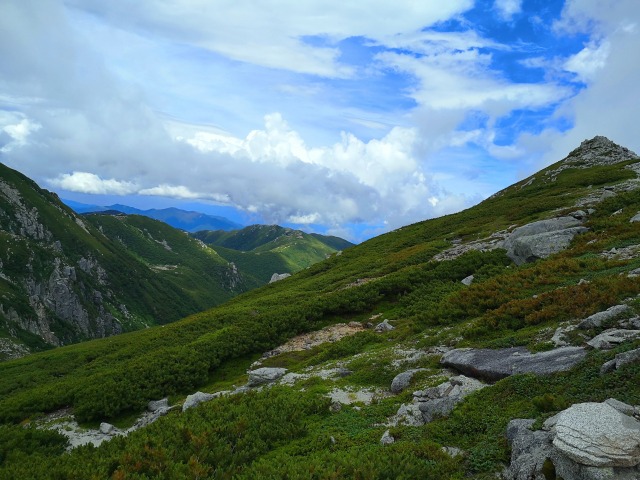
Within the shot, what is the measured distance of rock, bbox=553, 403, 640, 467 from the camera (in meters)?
6.98

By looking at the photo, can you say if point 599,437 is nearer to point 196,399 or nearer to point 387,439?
point 387,439

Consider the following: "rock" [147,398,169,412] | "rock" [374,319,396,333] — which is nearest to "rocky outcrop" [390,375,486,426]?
"rock" [374,319,396,333]

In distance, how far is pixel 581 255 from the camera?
2498 cm

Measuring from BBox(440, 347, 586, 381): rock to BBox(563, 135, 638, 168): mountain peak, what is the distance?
80.4m

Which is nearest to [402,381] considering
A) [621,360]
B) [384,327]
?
[621,360]

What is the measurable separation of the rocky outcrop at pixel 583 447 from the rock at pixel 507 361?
331cm

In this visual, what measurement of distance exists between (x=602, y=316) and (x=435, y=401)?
22.9 ft

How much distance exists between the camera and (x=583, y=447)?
7.21m

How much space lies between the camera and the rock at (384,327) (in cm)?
2552

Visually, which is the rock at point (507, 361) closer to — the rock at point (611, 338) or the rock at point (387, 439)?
the rock at point (611, 338)

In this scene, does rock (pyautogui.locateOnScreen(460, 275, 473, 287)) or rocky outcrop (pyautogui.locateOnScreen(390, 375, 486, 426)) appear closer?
rocky outcrop (pyautogui.locateOnScreen(390, 375, 486, 426))

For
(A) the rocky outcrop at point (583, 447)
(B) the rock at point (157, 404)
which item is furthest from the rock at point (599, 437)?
(B) the rock at point (157, 404)

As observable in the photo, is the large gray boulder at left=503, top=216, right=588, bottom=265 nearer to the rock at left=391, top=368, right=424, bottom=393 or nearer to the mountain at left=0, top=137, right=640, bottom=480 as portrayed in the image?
the mountain at left=0, top=137, right=640, bottom=480

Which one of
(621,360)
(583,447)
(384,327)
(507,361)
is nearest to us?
(583,447)
